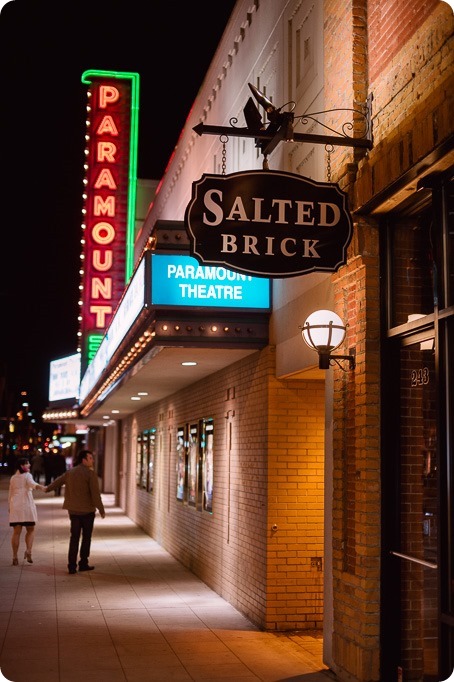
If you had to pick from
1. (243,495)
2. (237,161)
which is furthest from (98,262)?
(243,495)

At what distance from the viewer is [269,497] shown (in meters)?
9.85

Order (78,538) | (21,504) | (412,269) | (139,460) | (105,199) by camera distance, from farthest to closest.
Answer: (105,199), (139,460), (21,504), (78,538), (412,269)

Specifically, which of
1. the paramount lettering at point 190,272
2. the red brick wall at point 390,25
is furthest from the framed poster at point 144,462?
the red brick wall at point 390,25

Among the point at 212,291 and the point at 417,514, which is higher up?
the point at 212,291

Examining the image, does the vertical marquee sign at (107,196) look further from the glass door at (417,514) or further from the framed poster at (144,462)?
the glass door at (417,514)

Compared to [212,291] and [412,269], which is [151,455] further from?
[412,269]

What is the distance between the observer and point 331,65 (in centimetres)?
804

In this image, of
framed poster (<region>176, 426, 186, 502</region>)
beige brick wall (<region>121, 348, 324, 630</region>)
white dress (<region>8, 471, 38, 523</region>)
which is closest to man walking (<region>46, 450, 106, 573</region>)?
white dress (<region>8, 471, 38, 523</region>)

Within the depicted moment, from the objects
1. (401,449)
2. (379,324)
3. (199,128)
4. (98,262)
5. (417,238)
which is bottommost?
(401,449)

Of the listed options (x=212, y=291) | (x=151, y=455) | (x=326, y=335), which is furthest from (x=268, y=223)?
(x=151, y=455)

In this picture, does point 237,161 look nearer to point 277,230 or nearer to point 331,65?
point 331,65

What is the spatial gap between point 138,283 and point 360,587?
5.05 meters

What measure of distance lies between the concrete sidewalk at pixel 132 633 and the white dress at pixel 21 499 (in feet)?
2.77

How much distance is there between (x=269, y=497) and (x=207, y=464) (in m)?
3.94
